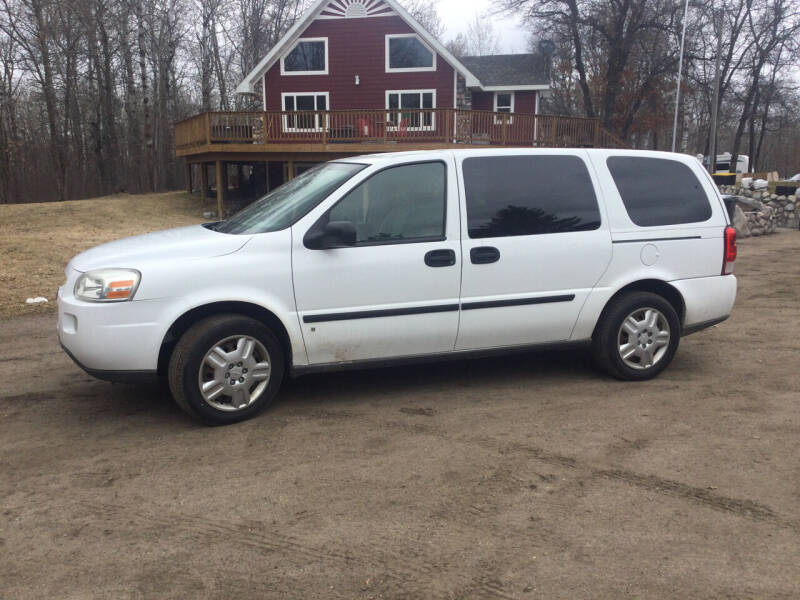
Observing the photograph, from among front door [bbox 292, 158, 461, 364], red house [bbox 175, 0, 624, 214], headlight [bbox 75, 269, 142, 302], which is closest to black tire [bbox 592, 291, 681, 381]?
front door [bbox 292, 158, 461, 364]

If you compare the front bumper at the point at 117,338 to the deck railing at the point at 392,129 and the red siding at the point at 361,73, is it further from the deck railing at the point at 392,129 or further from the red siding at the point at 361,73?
the red siding at the point at 361,73

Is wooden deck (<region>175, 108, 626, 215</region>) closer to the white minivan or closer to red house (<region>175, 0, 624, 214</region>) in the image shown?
red house (<region>175, 0, 624, 214</region>)

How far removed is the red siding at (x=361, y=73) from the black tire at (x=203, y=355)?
25.0m

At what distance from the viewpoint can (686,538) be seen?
329 cm

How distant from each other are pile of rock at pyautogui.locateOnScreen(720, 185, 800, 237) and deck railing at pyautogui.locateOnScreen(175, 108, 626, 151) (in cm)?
505

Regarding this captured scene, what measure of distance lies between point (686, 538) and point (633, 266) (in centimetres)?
268

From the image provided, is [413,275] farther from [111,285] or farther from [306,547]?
[306,547]

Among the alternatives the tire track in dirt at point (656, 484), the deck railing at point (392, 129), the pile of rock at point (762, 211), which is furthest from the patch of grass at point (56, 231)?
the pile of rock at point (762, 211)

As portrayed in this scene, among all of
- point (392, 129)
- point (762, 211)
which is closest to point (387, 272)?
point (762, 211)

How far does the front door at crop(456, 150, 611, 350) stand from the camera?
5.15 m

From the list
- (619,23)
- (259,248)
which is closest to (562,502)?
(259,248)

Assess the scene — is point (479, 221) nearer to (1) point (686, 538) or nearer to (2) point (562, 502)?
(2) point (562, 502)

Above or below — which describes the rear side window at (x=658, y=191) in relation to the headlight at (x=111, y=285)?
above

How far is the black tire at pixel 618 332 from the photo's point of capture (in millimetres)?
5539
